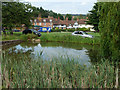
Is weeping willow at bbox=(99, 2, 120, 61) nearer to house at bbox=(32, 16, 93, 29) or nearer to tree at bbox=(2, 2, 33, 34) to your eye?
tree at bbox=(2, 2, 33, 34)

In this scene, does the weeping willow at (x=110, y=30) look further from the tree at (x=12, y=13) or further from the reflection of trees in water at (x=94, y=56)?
the tree at (x=12, y=13)

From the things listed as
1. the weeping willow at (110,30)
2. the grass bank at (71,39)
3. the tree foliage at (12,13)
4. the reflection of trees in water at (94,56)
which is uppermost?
the tree foliage at (12,13)

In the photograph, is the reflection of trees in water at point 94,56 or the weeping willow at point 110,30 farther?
the reflection of trees in water at point 94,56

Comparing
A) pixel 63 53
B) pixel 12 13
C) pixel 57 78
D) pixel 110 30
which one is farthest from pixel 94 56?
pixel 12 13

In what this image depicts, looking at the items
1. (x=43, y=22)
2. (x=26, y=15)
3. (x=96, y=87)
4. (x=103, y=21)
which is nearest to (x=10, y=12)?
(x=26, y=15)

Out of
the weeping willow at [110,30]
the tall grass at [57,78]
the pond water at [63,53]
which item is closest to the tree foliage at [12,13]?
the pond water at [63,53]

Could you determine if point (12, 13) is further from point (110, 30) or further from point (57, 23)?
point (57, 23)

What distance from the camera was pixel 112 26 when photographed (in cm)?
598

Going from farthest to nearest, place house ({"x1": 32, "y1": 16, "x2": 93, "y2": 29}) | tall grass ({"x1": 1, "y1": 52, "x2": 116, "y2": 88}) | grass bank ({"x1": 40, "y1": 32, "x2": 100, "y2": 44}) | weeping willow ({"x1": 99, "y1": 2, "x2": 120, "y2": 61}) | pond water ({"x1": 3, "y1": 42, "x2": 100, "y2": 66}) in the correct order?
1. house ({"x1": 32, "y1": 16, "x2": 93, "y2": 29})
2. grass bank ({"x1": 40, "y1": 32, "x2": 100, "y2": 44})
3. pond water ({"x1": 3, "y1": 42, "x2": 100, "y2": 66})
4. weeping willow ({"x1": 99, "y1": 2, "x2": 120, "y2": 61})
5. tall grass ({"x1": 1, "y1": 52, "x2": 116, "y2": 88})

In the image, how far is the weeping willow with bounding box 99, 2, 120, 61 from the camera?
5832 mm

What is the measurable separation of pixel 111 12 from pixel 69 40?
13.7 meters

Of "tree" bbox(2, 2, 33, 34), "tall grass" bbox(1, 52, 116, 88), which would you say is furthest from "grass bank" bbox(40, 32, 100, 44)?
"tall grass" bbox(1, 52, 116, 88)

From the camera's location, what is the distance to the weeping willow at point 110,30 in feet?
19.1

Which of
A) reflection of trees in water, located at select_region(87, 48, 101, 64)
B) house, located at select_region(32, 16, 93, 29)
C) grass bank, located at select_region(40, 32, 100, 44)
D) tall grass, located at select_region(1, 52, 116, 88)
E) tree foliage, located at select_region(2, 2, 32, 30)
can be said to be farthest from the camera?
house, located at select_region(32, 16, 93, 29)
